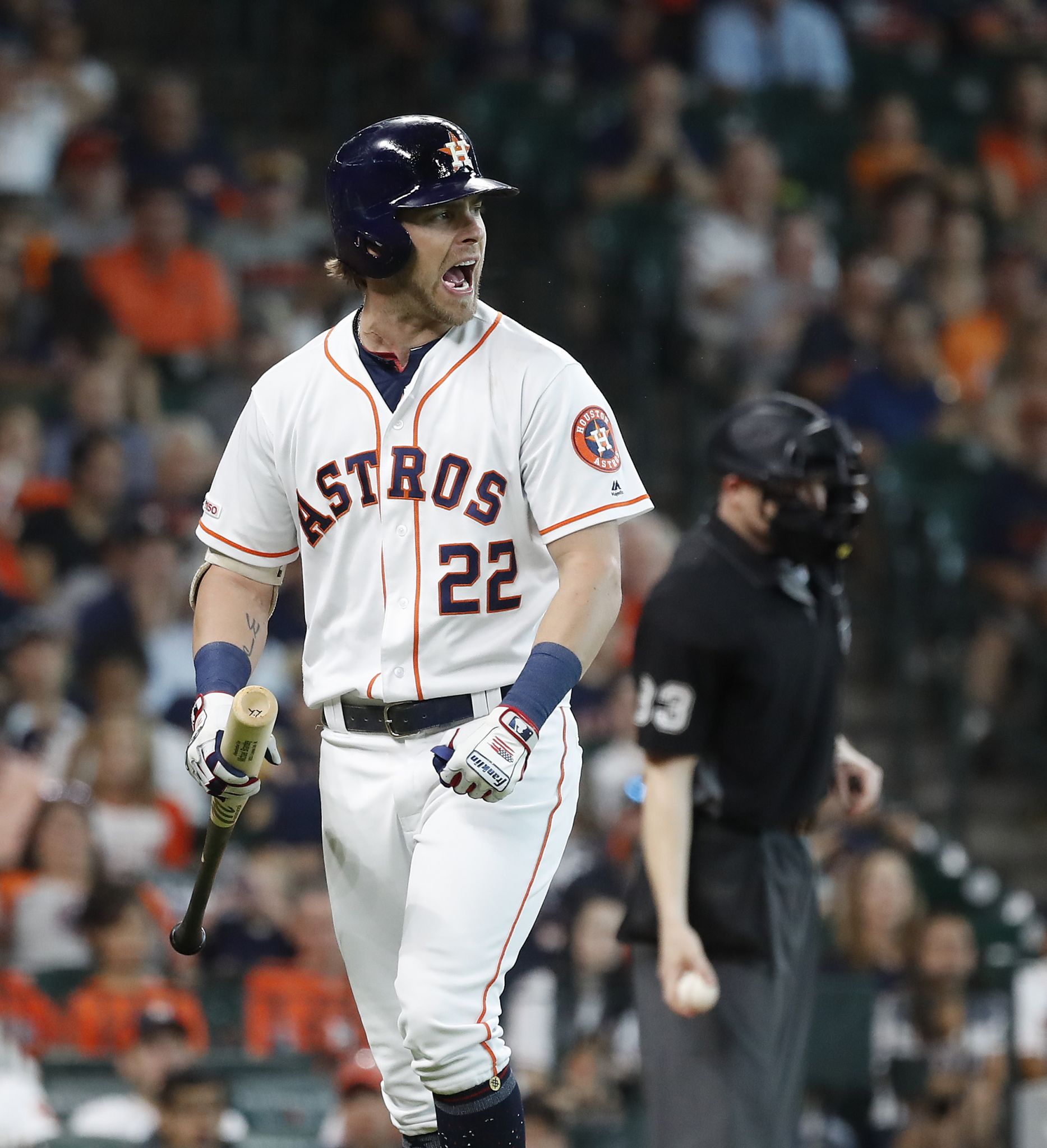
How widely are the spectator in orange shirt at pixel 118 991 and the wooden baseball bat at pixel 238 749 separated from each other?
98.4 inches

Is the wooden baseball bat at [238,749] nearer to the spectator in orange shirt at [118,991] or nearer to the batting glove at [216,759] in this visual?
the batting glove at [216,759]

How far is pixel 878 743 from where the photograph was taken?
876 cm

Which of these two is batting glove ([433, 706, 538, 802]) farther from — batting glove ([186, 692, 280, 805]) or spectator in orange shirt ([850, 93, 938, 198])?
spectator in orange shirt ([850, 93, 938, 198])

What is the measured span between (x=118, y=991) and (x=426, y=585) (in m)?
2.91

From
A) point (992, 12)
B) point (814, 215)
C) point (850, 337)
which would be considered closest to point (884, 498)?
point (850, 337)

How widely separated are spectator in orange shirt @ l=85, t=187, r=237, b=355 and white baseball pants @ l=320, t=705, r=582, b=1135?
17.5 feet

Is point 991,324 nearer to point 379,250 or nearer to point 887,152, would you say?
point 887,152

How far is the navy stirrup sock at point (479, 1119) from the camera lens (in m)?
3.20

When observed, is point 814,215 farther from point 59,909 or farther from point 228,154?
point 59,909

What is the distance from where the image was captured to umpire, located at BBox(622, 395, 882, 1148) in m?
4.12

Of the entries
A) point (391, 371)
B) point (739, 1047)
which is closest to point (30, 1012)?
point (739, 1047)

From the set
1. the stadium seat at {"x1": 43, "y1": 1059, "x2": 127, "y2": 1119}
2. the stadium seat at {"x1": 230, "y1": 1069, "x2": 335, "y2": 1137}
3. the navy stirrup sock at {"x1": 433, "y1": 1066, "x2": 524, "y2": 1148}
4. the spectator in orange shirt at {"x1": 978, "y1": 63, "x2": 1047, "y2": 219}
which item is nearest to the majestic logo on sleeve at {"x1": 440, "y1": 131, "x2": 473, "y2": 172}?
the navy stirrup sock at {"x1": 433, "y1": 1066, "x2": 524, "y2": 1148}

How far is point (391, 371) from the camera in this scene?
345cm

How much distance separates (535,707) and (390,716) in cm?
38
